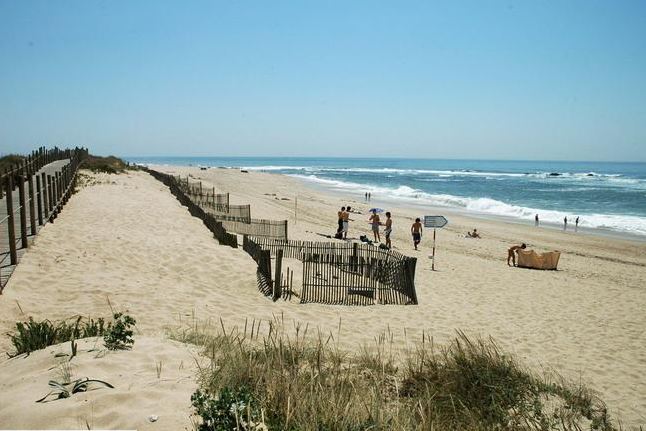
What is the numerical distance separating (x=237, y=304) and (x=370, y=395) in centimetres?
554

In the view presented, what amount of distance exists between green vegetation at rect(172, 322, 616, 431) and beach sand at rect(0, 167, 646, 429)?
0.46 meters

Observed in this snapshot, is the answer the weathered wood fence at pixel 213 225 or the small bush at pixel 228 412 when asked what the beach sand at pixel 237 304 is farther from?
the weathered wood fence at pixel 213 225

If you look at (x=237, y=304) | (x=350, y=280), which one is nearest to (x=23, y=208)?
(x=237, y=304)

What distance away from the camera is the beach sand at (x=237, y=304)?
5674 mm

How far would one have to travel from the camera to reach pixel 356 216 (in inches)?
1234

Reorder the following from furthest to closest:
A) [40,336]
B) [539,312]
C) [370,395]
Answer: [539,312] → [40,336] → [370,395]

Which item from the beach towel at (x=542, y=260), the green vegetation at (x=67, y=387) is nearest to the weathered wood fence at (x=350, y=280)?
the green vegetation at (x=67, y=387)

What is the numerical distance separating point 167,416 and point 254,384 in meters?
0.88

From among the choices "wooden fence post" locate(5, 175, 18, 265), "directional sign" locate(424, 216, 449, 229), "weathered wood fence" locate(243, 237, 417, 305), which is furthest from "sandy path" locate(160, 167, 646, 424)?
"wooden fence post" locate(5, 175, 18, 265)

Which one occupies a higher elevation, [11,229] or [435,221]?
[11,229]

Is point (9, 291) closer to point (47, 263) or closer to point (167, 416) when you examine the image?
point (47, 263)

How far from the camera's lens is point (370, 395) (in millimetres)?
4426

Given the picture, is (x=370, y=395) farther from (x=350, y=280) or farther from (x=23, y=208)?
(x=23, y=208)

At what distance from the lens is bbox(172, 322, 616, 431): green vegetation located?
144 inches
